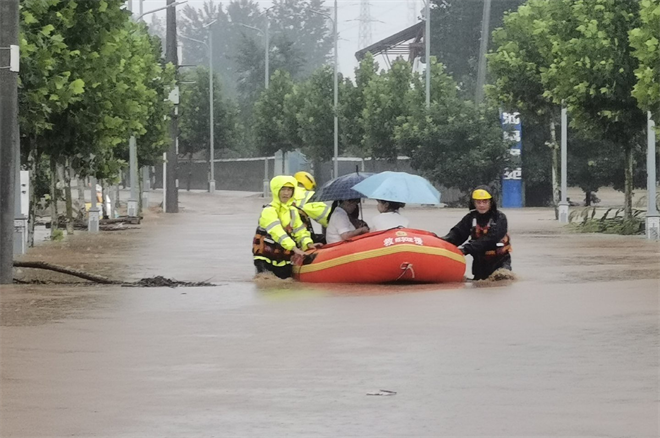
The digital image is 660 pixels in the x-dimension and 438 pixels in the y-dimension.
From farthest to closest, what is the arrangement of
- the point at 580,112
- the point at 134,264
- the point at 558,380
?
the point at 580,112
the point at 134,264
the point at 558,380

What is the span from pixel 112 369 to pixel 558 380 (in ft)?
11.2

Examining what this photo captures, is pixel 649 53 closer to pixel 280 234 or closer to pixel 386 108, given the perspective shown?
pixel 280 234

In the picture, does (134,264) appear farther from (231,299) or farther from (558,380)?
(558,380)

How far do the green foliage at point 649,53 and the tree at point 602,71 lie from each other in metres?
4.77

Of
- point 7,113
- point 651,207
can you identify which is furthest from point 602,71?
point 7,113

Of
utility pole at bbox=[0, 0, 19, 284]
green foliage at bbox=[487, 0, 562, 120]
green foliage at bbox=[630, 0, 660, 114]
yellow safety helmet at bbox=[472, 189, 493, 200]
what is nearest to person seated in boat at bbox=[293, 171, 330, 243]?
yellow safety helmet at bbox=[472, 189, 493, 200]

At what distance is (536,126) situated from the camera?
73688 millimetres

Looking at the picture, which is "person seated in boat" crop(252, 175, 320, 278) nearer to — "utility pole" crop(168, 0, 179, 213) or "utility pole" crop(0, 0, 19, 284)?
"utility pole" crop(0, 0, 19, 284)

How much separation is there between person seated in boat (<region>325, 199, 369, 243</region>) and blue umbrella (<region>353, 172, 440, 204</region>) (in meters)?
0.49

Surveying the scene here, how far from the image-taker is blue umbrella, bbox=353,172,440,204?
895 inches

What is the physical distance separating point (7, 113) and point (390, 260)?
207 inches

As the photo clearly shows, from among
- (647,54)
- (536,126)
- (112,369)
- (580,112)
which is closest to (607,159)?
(536,126)

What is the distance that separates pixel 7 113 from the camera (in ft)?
72.2

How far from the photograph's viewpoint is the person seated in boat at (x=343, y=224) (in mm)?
22928
